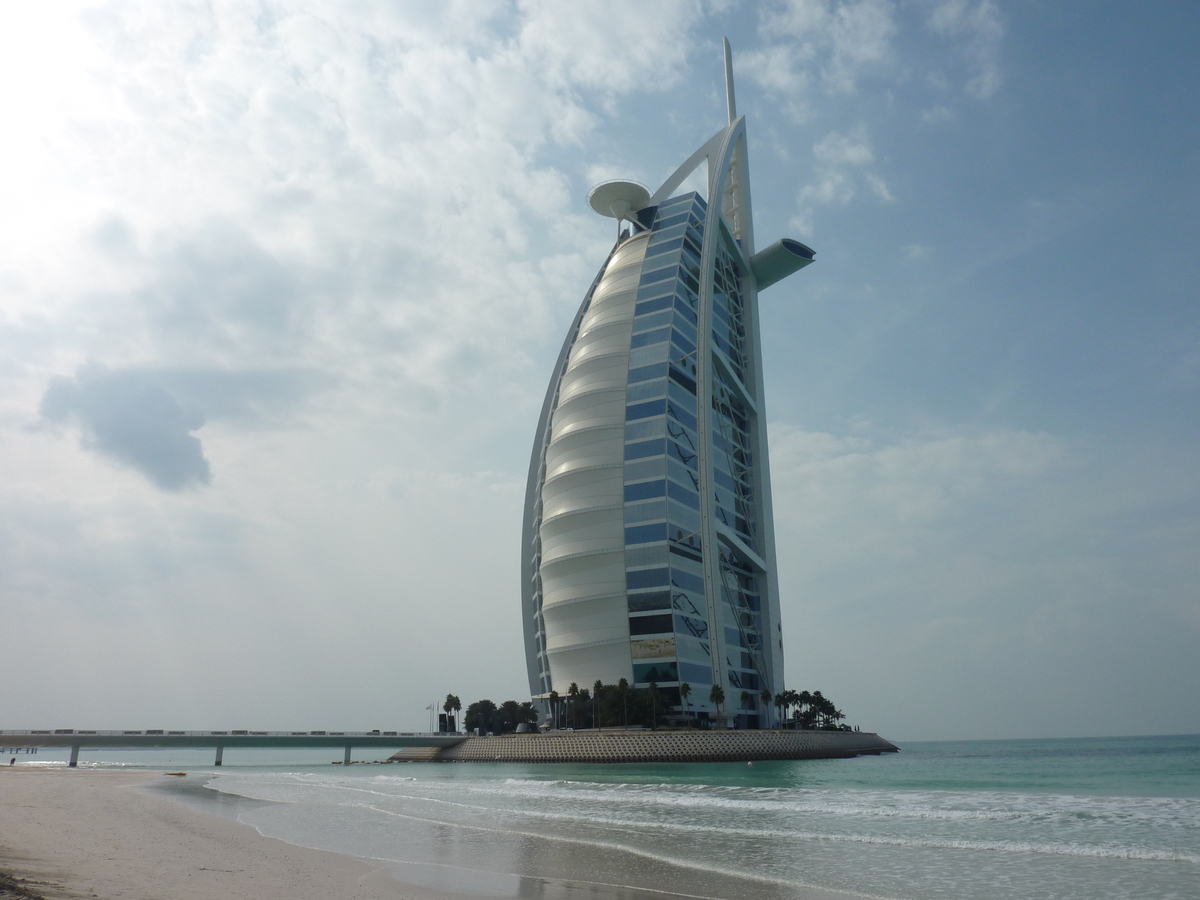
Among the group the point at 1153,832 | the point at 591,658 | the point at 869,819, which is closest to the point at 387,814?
the point at 869,819

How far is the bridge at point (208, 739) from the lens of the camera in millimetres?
85181

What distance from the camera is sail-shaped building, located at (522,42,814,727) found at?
7450 centimetres

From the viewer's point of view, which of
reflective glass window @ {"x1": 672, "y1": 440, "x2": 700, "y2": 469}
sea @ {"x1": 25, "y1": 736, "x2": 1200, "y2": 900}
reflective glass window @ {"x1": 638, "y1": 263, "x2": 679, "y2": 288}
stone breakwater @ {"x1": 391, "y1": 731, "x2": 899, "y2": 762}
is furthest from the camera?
reflective glass window @ {"x1": 638, "y1": 263, "x2": 679, "y2": 288}

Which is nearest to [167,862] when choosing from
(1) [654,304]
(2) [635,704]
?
(2) [635,704]

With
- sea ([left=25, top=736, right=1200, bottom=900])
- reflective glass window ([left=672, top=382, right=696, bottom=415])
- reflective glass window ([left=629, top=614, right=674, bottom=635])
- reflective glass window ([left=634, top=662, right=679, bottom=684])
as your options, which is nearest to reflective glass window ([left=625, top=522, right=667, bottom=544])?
reflective glass window ([left=629, top=614, right=674, bottom=635])

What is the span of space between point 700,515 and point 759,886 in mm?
62645

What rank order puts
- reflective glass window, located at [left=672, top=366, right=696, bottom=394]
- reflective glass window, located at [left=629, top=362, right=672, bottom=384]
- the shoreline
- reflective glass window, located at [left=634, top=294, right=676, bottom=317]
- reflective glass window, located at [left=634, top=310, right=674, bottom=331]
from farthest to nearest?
1. reflective glass window, located at [left=634, top=294, right=676, bottom=317]
2. reflective glass window, located at [left=634, top=310, right=674, bottom=331]
3. reflective glass window, located at [left=672, top=366, right=696, bottom=394]
4. reflective glass window, located at [left=629, top=362, right=672, bottom=384]
5. the shoreline

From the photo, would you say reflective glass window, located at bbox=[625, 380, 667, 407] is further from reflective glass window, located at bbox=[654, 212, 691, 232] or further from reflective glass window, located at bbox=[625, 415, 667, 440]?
reflective glass window, located at bbox=[654, 212, 691, 232]

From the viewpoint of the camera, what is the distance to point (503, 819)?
25.3m

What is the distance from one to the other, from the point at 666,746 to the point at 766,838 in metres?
44.6

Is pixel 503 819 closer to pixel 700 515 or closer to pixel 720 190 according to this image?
pixel 700 515

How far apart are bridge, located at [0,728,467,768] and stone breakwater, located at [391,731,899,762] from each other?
20468mm

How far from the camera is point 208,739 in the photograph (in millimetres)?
94188

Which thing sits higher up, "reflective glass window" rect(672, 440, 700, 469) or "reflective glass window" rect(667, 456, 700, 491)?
"reflective glass window" rect(672, 440, 700, 469)
